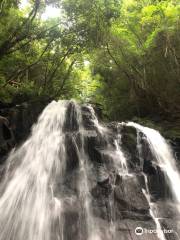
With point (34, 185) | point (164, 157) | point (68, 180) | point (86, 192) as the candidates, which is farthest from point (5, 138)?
point (164, 157)

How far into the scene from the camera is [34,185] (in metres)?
8.10

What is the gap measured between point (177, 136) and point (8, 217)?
24.5 feet

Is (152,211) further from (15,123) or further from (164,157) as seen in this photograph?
(15,123)

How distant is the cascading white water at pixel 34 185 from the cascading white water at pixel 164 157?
3.34 m

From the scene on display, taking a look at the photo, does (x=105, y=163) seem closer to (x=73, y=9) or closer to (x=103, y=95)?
(x=73, y=9)

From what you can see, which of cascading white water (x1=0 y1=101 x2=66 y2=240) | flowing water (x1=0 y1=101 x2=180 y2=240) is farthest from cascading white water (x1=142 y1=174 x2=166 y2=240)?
cascading white water (x1=0 y1=101 x2=66 y2=240)

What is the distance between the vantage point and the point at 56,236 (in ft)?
21.8

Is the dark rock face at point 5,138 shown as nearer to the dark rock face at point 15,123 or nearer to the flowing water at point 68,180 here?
the dark rock face at point 15,123

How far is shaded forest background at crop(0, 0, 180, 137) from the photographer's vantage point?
11.6m

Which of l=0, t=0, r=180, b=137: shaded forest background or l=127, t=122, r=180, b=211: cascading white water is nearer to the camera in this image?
l=127, t=122, r=180, b=211: cascading white water

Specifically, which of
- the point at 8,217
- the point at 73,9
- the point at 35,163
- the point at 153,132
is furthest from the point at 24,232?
the point at 73,9

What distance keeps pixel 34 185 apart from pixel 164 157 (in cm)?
478

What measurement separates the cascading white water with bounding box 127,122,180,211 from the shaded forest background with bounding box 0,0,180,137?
1073 mm

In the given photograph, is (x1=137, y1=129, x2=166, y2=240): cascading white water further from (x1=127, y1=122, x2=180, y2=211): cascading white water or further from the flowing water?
(x1=127, y1=122, x2=180, y2=211): cascading white water
